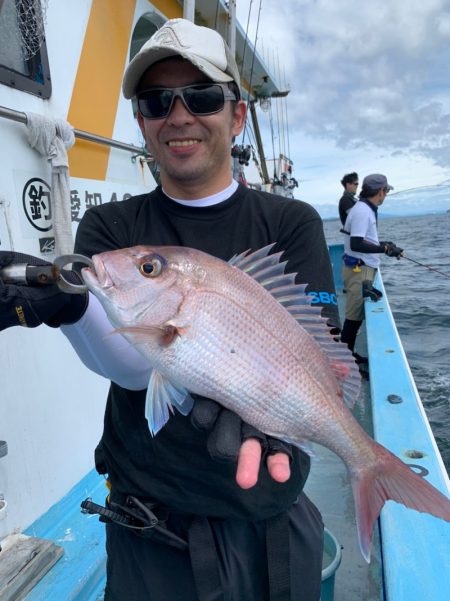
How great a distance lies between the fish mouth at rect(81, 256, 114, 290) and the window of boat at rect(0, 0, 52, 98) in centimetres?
174

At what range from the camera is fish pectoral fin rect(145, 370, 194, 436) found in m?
1.29

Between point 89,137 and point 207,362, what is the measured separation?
2.31 metres

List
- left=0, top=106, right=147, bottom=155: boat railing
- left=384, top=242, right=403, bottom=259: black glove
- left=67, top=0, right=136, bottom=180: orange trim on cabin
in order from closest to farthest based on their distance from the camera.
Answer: left=0, top=106, right=147, bottom=155: boat railing, left=67, top=0, right=136, bottom=180: orange trim on cabin, left=384, top=242, right=403, bottom=259: black glove

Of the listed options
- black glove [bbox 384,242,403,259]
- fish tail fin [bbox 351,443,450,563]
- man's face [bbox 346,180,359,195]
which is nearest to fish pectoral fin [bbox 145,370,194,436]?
fish tail fin [bbox 351,443,450,563]

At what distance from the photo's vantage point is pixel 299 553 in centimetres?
161

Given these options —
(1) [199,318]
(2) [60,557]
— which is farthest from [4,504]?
(1) [199,318]

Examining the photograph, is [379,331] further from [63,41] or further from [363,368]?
[63,41]

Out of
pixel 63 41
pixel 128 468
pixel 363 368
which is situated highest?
pixel 63 41

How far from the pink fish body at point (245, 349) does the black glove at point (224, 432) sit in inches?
1.1

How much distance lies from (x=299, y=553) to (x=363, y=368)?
15.1ft

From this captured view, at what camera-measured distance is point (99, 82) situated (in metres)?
3.22

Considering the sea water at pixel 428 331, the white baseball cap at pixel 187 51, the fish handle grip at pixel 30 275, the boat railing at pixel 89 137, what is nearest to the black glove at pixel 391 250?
the sea water at pixel 428 331

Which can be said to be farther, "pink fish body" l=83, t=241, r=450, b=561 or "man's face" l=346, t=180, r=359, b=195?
"man's face" l=346, t=180, r=359, b=195

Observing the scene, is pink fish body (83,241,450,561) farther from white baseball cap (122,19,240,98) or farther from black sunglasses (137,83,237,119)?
white baseball cap (122,19,240,98)
